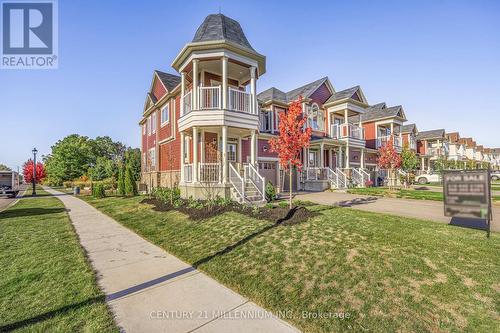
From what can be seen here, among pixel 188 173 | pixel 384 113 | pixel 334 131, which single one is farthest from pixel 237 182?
pixel 384 113

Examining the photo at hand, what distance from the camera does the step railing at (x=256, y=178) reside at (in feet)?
38.9

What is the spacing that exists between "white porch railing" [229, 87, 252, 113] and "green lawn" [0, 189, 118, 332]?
9048 mm

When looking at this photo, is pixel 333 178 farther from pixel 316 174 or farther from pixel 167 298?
pixel 167 298

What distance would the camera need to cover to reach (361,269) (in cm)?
450

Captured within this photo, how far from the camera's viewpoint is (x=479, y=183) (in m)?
5.64

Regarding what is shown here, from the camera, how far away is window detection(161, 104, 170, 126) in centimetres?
1831

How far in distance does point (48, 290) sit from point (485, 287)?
7.11m

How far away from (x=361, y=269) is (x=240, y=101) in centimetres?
1066

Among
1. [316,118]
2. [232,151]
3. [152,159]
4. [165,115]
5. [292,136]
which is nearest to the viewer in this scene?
[292,136]

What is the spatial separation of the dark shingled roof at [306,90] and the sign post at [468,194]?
16586mm

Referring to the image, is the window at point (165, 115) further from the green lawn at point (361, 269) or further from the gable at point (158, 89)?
the green lawn at point (361, 269)

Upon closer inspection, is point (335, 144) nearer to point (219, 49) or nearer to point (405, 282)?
point (219, 49)

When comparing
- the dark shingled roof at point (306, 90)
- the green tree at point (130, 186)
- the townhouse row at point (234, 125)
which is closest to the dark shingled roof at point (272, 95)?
the townhouse row at point (234, 125)

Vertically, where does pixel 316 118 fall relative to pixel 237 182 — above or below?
above
